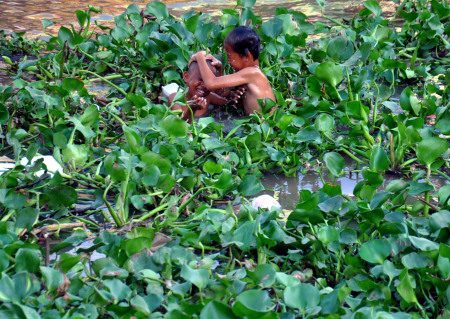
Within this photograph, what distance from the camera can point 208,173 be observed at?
2289 millimetres

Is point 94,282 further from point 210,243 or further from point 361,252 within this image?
point 361,252

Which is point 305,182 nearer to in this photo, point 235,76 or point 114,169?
point 235,76

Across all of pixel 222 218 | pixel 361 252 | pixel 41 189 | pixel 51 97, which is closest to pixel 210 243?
pixel 222 218

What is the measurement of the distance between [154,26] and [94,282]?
201 cm

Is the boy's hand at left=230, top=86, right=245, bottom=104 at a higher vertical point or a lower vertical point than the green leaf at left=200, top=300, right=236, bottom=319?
lower

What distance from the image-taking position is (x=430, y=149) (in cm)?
194

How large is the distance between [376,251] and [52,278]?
81cm

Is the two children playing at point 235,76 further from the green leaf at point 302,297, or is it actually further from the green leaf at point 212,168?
the green leaf at point 302,297

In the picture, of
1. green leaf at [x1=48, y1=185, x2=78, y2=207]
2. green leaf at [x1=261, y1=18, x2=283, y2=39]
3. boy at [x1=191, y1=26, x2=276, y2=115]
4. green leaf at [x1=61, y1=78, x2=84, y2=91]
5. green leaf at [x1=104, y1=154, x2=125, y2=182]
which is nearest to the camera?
green leaf at [x1=104, y1=154, x2=125, y2=182]

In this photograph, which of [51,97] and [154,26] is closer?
[51,97]

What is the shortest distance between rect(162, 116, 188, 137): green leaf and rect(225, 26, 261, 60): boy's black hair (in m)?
0.64

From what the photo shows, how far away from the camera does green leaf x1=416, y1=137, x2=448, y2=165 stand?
1926mm

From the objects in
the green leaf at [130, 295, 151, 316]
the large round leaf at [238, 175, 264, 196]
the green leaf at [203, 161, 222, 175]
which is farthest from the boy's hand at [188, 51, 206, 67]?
the green leaf at [130, 295, 151, 316]

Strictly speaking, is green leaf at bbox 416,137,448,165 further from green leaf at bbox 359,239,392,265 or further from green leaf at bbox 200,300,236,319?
green leaf at bbox 200,300,236,319
